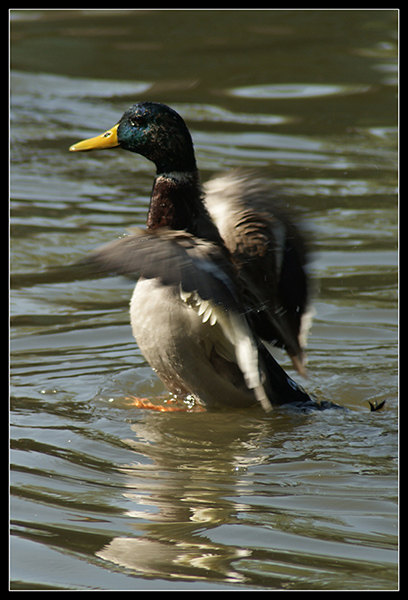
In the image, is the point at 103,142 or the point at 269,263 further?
the point at 103,142

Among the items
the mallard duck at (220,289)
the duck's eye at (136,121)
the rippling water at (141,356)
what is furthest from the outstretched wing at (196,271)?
the duck's eye at (136,121)

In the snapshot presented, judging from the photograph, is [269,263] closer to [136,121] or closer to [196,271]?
[196,271]

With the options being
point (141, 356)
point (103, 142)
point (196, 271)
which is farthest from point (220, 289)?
point (141, 356)

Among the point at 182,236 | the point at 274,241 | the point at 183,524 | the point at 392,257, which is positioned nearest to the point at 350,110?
the point at 392,257

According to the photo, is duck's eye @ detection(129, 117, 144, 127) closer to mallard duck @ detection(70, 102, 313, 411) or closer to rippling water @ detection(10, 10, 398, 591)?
mallard duck @ detection(70, 102, 313, 411)

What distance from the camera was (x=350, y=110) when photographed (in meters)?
9.73

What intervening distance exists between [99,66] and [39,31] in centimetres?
99

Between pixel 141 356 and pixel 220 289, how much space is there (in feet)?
5.11

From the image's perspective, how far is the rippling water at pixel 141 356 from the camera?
10.8 feet

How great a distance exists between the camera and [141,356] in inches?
216

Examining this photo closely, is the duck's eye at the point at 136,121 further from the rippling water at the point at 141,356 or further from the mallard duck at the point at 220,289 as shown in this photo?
the rippling water at the point at 141,356

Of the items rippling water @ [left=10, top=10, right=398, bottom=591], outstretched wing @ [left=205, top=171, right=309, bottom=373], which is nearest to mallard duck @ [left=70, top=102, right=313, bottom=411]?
outstretched wing @ [left=205, top=171, right=309, bottom=373]

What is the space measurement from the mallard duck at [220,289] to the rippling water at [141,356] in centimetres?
16

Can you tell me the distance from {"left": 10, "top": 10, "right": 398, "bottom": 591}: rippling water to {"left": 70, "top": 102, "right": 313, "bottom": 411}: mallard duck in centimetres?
16
